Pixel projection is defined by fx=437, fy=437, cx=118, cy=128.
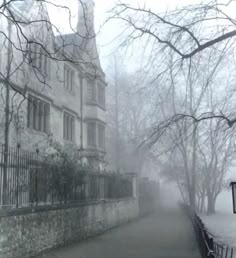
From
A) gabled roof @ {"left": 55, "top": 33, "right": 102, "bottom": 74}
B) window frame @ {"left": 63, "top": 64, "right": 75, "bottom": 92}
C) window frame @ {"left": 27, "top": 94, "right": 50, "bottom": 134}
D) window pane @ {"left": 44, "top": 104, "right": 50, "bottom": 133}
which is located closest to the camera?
gabled roof @ {"left": 55, "top": 33, "right": 102, "bottom": 74}

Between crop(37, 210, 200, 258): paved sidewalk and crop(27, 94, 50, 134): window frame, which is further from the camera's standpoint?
crop(27, 94, 50, 134): window frame

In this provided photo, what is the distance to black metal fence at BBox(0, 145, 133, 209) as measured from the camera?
447 inches

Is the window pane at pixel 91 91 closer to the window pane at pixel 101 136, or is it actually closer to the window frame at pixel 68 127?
the window pane at pixel 101 136

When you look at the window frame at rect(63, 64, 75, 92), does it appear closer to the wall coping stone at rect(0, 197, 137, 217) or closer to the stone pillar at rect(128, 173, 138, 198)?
the stone pillar at rect(128, 173, 138, 198)

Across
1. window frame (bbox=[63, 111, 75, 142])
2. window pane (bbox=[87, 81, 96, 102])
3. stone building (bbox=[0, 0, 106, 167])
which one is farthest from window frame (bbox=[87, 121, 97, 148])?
window frame (bbox=[63, 111, 75, 142])

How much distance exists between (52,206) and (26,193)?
1694mm

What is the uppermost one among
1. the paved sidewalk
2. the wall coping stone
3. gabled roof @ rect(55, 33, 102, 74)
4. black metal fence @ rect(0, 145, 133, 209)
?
gabled roof @ rect(55, 33, 102, 74)

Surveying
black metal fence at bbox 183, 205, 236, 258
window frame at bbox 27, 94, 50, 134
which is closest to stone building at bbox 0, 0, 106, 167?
window frame at bbox 27, 94, 50, 134

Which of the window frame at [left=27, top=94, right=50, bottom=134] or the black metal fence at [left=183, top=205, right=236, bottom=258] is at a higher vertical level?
the window frame at [left=27, top=94, right=50, bottom=134]

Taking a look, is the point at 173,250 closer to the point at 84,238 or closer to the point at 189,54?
the point at 84,238

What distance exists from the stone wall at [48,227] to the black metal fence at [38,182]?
14.9 inches

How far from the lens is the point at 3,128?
57.4ft

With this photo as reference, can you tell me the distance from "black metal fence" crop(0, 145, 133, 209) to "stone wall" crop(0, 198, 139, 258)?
38 cm

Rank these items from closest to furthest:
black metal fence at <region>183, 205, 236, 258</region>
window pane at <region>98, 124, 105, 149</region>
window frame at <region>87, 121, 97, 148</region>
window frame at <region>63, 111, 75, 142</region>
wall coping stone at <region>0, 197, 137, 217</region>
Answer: black metal fence at <region>183, 205, 236, 258</region> → wall coping stone at <region>0, 197, 137, 217</region> → window frame at <region>63, 111, 75, 142</region> → window frame at <region>87, 121, 97, 148</region> → window pane at <region>98, 124, 105, 149</region>
